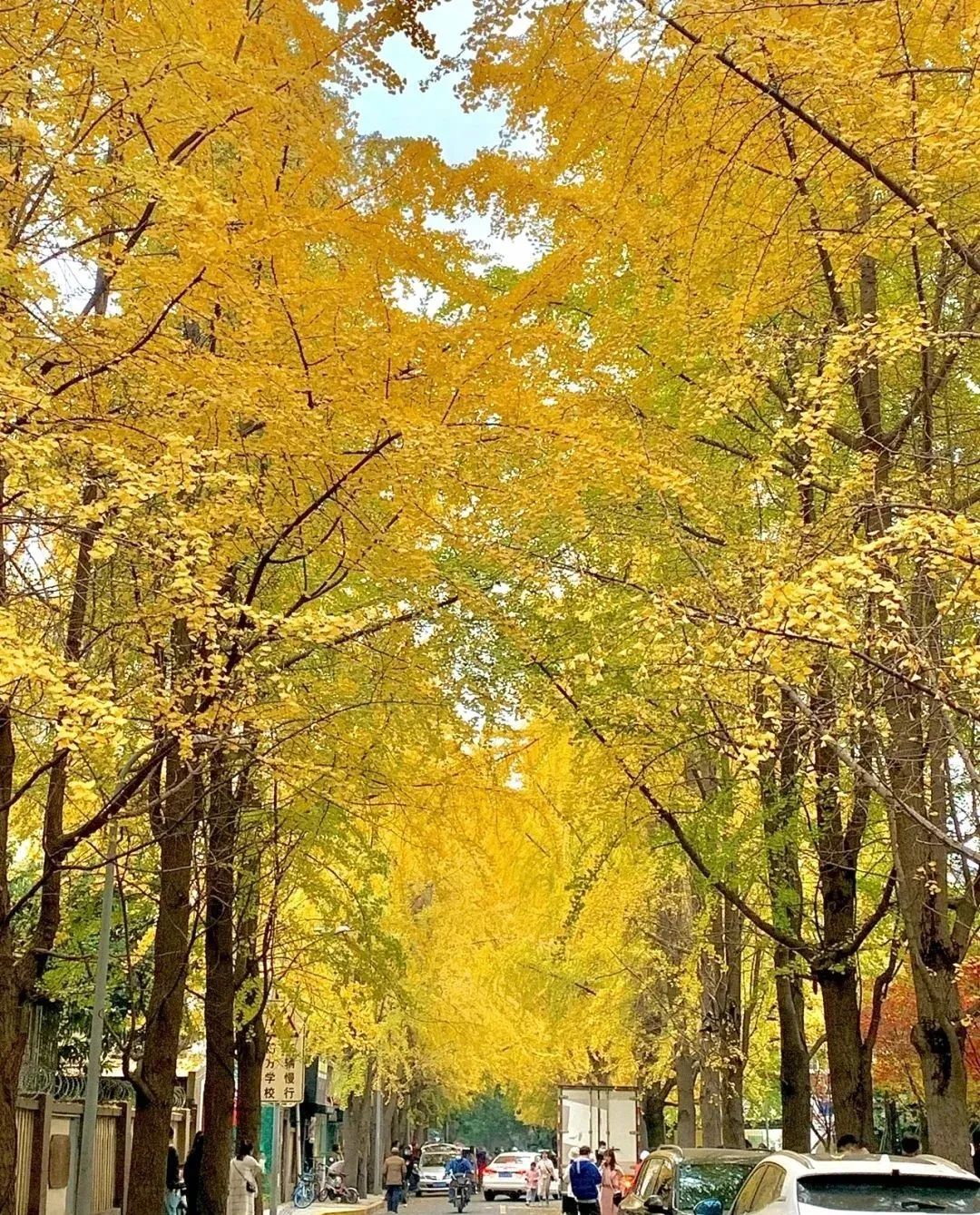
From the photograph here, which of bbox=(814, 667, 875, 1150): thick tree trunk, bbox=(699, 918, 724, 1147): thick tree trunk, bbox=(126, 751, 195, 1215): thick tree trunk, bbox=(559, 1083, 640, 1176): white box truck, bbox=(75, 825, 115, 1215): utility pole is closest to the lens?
bbox=(126, 751, 195, 1215): thick tree trunk

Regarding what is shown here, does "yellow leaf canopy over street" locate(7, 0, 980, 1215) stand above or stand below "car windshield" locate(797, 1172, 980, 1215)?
above

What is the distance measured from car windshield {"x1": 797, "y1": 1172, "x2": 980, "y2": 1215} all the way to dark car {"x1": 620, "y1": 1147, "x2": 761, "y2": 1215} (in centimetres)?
436

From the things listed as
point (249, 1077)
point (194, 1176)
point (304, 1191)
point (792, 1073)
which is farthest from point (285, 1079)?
point (304, 1191)

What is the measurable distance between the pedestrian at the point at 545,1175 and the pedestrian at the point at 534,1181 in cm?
42

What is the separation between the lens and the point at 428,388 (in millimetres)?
8859

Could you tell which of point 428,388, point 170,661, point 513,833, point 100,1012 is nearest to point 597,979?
point 513,833

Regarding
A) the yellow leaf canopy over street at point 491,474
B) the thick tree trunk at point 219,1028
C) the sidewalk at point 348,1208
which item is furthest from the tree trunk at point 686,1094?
the thick tree trunk at point 219,1028

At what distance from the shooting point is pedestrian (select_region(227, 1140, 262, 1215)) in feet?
57.9

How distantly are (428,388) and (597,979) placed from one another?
21.7 metres

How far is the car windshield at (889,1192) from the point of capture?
262 inches

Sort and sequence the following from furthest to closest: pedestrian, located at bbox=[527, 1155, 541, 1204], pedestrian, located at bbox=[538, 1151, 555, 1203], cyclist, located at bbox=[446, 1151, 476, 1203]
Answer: pedestrian, located at bbox=[527, 1155, 541, 1204]
pedestrian, located at bbox=[538, 1151, 555, 1203]
cyclist, located at bbox=[446, 1151, 476, 1203]

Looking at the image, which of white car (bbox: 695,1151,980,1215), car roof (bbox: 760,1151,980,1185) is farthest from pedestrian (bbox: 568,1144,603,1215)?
white car (bbox: 695,1151,980,1215)

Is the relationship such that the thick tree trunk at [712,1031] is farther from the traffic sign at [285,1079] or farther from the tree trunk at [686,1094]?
the traffic sign at [285,1079]

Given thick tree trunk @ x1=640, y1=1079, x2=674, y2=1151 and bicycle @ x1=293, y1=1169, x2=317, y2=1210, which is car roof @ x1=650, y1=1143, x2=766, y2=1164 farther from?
thick tree trunk @ x1=640, y1=1079, x2=674, y2=1151
